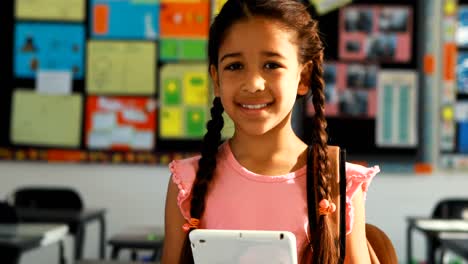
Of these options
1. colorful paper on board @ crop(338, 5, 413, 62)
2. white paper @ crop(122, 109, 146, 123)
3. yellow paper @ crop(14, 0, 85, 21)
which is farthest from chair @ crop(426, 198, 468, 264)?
yellow paper @ crop(14, 0, 85, 21)

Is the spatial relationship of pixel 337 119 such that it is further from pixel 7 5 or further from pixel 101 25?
pixel 7 5

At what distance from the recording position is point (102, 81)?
5.00 m

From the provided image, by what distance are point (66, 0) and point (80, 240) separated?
1986mm

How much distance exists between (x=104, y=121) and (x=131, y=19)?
29.8 inches

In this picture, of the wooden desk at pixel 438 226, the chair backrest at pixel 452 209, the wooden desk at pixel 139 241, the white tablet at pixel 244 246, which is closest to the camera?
the white tablet at pixel 244 246

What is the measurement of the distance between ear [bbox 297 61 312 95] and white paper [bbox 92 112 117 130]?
3.99m

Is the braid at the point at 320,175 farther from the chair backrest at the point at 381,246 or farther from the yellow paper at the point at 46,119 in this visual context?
the yellow paper at the point at 46,119

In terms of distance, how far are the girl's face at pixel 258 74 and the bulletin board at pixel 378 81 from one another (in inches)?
153

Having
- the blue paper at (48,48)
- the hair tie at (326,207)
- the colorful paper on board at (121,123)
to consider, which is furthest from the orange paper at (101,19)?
the hair tie at (326,207)

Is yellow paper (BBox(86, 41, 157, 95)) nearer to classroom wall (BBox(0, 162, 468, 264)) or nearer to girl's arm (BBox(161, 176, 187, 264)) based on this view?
classroom wall (BBox(0, 162, 468, 264))

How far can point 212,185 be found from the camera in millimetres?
1080

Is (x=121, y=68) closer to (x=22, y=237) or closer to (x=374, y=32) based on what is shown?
(x=374, y=32)

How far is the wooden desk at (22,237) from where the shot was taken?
2.87 metres

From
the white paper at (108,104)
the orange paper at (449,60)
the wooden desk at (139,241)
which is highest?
the orange paper at (449,60)
